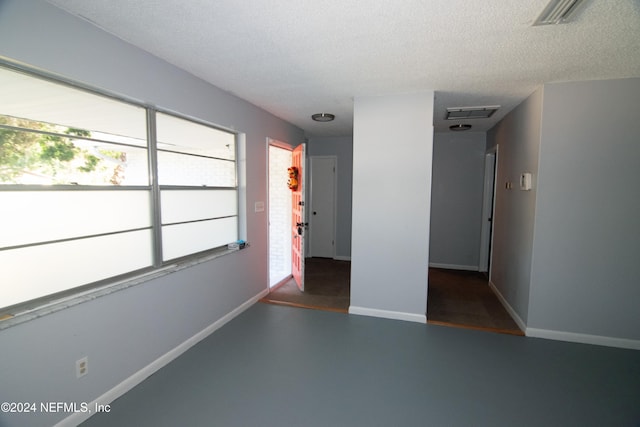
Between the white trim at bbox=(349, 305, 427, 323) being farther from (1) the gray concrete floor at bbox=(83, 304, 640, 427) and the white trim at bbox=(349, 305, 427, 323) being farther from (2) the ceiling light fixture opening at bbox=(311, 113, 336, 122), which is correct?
(2) the ceiling light fixture opening at bbox=(311, 113, 336, 122)

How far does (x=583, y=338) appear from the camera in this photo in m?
2.80

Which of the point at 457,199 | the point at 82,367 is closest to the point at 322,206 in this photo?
the point at 457,199

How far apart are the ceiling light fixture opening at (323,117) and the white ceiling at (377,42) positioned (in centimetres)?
106

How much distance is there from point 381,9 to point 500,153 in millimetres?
3478

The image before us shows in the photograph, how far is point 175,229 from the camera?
261cm

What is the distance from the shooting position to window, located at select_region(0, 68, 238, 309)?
60.7 inches

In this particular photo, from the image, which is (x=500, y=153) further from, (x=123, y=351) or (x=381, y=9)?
(x=123, y=351)

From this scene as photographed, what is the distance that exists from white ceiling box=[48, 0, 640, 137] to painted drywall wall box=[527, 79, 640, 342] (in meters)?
0.27

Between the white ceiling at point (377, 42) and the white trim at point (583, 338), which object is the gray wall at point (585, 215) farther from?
the white ceiling at point (377, 42)

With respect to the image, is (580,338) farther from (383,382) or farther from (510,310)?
(383,382)

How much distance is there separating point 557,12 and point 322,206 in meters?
4.94

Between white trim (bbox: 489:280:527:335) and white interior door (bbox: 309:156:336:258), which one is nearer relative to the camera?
white trim (bbox: 489:280:527:335)

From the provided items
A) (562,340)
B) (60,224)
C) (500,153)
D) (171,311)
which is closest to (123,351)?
(171,311)

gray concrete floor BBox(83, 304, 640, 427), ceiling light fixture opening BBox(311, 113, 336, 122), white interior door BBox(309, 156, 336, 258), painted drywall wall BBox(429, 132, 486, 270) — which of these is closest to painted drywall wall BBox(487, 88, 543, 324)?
gray concrete floor BBox(83, 304, 640, 427)
